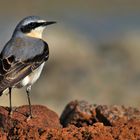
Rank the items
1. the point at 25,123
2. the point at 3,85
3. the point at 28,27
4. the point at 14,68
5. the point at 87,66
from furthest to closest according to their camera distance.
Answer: the point at 87,66, the point at 28,27, the point at 14,68, the point at 3,85, the point at 25,123

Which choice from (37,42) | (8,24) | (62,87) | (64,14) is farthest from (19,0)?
(37,42)

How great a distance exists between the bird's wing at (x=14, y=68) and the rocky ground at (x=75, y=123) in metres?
0.49

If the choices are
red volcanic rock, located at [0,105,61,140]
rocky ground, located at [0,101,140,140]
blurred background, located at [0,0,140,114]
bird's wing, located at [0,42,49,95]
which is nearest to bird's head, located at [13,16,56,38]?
bird's wing, located at [0,42,49,95]

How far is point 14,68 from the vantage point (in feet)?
46.0

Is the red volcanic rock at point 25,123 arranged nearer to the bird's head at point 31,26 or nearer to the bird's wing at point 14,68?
the bird's wing at point 14,68

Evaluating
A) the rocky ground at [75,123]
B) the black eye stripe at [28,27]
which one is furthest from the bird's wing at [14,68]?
the black eye stripe at [28,27]

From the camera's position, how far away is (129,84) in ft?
76.1

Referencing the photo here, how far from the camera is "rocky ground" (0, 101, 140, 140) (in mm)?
11328

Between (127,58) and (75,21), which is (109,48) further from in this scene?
(75,21)

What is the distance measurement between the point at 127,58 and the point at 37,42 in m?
11.7

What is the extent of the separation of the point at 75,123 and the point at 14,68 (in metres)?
1.40

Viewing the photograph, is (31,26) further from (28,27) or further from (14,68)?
(14,68)

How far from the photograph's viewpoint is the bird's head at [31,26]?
1515 cm

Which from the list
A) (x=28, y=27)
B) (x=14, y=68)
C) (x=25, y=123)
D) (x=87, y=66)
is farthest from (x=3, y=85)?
(x=87, y=66)
